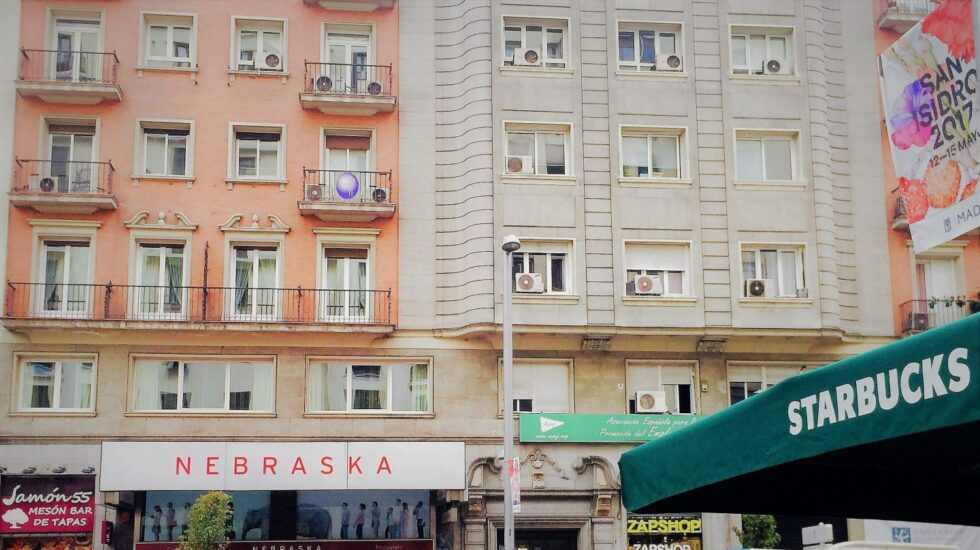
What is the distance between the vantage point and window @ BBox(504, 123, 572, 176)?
30.1m

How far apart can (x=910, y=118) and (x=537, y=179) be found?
2239 centimetres

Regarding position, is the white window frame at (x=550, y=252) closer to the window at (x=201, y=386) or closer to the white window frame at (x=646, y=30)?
the white window frame at (x=646, y=30)

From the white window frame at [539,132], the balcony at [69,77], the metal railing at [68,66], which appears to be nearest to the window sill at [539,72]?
the white window frame at [539,132]

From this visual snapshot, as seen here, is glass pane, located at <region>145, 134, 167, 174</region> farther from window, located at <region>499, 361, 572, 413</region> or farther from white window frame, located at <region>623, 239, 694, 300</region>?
white window frame, located at <region>623, 239, 694, 300</region>

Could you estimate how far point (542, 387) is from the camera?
29.5m

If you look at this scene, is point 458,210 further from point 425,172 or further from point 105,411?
point 105,411

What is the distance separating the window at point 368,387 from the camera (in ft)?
95.2

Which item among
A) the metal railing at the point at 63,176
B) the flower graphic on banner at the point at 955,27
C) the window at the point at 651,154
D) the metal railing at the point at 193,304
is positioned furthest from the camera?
the window at the point at 651,154

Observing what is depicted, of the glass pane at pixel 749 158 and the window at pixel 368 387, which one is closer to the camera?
the window at pixel 368 387

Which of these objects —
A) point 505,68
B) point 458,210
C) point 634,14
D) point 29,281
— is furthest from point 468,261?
point 29,281

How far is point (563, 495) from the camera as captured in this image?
2878 cm

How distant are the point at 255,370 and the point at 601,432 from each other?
8645 mm

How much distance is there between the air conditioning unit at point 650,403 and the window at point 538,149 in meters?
5.95

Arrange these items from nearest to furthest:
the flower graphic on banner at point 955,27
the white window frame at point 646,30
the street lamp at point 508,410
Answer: the flower graphic on banner at point 955,27 < the street lamp at point 508,410 < the white window frame at point 646,30
